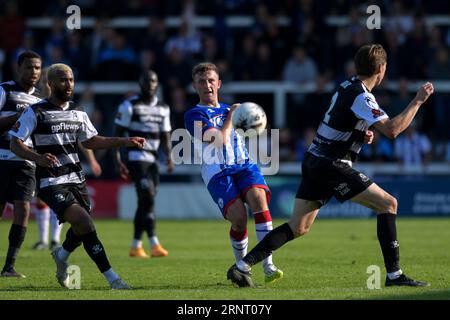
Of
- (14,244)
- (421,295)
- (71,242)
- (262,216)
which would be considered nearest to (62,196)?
(71,242)

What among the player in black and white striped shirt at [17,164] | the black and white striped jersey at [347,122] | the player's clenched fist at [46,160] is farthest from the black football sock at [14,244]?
the black and white striped jersey at [347,122]

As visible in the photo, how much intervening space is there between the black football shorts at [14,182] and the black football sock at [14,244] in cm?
37

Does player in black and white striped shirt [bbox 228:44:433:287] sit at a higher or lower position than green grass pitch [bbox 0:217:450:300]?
higher

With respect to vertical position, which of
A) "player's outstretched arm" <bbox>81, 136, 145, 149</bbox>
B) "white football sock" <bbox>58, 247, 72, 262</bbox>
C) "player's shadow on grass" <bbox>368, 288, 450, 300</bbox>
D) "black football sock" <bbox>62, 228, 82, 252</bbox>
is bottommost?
"player's shadow on grass" <bbox>368, 288, 450, 300</bbox>

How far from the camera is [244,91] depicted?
2556 cm

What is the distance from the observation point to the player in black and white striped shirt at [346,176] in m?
9.95

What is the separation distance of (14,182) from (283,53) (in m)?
14.5

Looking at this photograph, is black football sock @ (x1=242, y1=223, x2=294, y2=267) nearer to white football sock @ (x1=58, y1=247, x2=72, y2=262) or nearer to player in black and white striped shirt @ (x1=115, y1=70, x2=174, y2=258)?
white football sock @ (x1=58, y1=247, x2=72, y2=262)

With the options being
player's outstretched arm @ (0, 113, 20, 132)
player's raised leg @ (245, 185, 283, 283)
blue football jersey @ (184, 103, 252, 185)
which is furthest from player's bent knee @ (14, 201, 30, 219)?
player's raised leg @ (245, 185, 283, 283)

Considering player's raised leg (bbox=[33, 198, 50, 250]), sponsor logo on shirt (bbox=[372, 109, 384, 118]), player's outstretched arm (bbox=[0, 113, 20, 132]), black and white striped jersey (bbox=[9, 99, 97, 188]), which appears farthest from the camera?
player's raised leg (bbox=[33, 198, 50, 250])

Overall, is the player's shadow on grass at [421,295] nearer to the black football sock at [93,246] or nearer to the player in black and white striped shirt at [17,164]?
the black football sock at [93,246]

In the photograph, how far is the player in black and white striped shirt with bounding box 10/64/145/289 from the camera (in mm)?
9961

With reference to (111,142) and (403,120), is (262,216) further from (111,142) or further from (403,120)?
(403,120)

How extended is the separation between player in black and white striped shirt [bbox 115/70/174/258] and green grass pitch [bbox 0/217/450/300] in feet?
2.13
